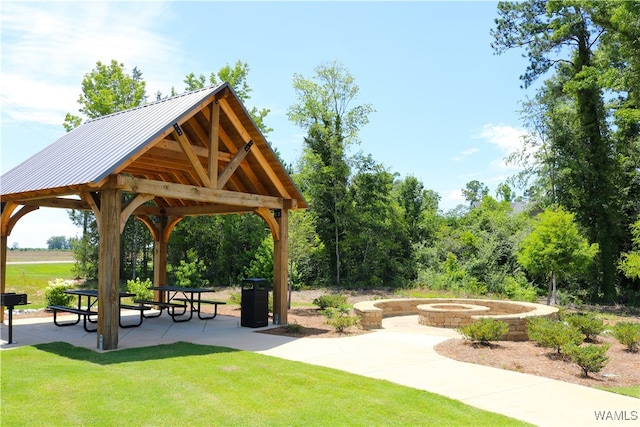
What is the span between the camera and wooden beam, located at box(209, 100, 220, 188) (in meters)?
10.7

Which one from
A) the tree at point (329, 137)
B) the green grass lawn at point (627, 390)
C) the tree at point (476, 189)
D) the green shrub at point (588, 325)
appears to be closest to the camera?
the green grass lawn at point (627, 390)

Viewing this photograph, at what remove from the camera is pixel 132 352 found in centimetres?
851

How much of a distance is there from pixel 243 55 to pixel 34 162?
61.7ft

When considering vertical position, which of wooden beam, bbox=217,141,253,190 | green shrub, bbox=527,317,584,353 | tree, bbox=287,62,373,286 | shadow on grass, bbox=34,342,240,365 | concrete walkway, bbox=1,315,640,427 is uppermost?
tree, bbox=287,62,373,286

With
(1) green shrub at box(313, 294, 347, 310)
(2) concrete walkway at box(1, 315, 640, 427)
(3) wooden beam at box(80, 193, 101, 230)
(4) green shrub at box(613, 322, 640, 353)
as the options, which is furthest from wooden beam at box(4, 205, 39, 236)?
(4) green shrub at box(613, 322, 640, 353)

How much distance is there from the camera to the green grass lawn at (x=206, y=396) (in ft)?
16.3

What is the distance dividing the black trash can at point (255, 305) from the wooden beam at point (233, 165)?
2670 mm

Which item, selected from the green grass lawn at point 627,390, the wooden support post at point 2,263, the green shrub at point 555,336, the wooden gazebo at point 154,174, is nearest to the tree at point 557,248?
the green shrub at point 555,336

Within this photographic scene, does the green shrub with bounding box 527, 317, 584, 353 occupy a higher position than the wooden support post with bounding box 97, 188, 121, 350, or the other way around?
the wooden support post with bounding box 97, 188, 121, 350

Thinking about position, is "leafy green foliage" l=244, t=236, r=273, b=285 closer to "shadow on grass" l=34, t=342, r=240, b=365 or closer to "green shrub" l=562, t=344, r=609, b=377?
"shadow on grass" l=34, t=342, r=240, b=365

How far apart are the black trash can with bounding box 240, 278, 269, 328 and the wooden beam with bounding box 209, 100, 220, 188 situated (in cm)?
275

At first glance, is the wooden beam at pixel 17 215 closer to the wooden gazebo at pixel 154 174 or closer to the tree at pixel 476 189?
the wooden gazebo at pixel 154 174

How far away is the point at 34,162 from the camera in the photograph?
11953 millimetres

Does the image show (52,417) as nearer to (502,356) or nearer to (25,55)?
(502,356)
